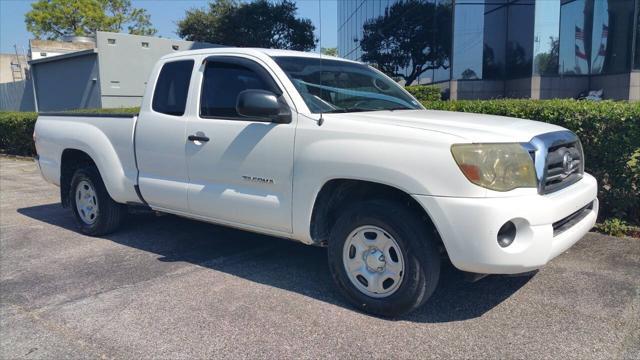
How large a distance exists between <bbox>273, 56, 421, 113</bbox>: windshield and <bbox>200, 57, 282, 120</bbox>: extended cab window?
0.23 m

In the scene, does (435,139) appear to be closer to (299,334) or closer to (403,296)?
(403,296)

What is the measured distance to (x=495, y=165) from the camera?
3.51 m

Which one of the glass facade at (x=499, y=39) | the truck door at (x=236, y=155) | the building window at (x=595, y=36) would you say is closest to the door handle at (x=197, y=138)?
the truck door at (x=236, y=155)

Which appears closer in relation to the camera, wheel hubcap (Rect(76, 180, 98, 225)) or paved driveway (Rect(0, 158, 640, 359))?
paved driveway (Rect(0, 158, 640, 359))

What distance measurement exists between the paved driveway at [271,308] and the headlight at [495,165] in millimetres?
1006

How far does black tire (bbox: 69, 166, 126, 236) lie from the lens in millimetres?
6191

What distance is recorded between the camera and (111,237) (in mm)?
6320

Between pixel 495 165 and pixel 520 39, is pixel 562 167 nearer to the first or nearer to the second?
pixel 495 165

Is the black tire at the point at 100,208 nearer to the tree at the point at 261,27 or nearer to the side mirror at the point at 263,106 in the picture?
the side mirror at the point at 263,106

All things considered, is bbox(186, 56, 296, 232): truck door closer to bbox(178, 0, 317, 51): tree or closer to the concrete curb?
the concrete curb

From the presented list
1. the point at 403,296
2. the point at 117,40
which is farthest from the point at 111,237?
the point at 117,40

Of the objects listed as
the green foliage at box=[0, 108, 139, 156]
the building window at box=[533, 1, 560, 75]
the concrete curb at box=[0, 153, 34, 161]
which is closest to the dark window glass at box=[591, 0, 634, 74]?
the building window at box=[533, 1, 560, 75]

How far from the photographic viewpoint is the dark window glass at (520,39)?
17.6 m

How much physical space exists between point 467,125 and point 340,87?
4.27 ft
